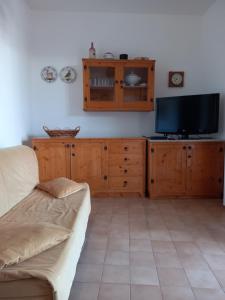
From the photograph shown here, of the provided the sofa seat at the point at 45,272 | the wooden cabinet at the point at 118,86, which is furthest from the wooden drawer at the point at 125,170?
the sofa seat at the point at 45,272

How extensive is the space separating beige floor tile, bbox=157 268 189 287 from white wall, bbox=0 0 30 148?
197cm

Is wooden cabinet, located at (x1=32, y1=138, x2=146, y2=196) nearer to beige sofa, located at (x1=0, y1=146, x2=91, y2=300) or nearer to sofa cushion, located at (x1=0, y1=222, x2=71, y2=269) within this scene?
beige sofa, located at (x1=0, y1=146, x2=91, y2=300)

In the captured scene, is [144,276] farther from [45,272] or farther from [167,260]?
[45,272]

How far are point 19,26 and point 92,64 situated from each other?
40.5 inches

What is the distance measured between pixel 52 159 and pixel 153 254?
1.97m

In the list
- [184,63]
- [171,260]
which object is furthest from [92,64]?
[171,260]

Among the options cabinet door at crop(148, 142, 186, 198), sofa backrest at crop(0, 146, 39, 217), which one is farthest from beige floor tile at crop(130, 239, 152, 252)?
cabinet door at crop(148, 142, 186, 198)

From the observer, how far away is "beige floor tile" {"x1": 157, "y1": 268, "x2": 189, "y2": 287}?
5.58ft

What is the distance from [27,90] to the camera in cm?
367

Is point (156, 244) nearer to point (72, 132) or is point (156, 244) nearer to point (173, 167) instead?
point (173, 167)

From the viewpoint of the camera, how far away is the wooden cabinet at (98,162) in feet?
11.5

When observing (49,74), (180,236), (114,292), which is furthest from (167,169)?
(49,74)

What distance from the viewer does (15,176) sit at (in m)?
2.13

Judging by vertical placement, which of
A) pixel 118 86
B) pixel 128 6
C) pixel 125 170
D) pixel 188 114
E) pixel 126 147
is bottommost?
pixel 125 170
